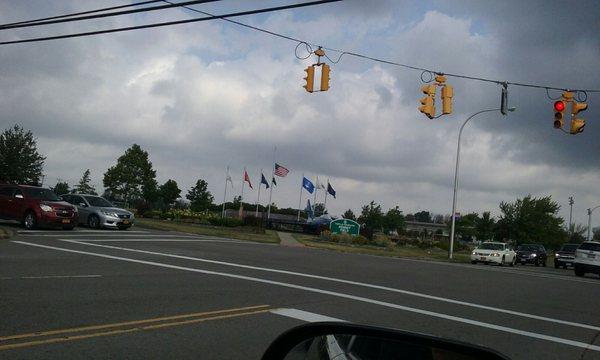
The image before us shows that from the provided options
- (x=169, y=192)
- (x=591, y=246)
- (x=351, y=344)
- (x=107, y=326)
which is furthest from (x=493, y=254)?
(x=169, y=192)

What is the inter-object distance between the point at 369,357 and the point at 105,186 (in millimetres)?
70242

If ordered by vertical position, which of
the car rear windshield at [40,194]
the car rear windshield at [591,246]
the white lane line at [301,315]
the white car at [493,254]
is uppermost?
the car rear windshield at [40,194]

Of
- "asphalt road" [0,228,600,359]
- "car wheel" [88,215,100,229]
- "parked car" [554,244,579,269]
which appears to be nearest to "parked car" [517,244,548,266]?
"parked car" [554,244,579,269]

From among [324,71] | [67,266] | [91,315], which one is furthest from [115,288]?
[324,71]

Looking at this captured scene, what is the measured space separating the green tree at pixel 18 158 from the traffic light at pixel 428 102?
4686cm

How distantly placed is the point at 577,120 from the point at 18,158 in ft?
172

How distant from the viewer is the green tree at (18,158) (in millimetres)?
55125

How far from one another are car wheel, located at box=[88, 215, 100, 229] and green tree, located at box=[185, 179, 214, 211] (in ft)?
167

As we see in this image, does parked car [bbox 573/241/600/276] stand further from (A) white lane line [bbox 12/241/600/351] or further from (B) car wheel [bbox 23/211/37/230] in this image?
(B) car wheel [bbox 23/211/37/230]

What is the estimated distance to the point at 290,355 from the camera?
246 centimetres

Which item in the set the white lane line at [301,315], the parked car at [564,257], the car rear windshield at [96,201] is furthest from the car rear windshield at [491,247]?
the white lane line at [301,315]

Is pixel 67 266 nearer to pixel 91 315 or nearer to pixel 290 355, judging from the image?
pixel 91 315

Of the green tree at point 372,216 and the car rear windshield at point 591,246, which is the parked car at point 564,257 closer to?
the car rear windshield at point 591,246

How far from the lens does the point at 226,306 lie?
8.98 meters
